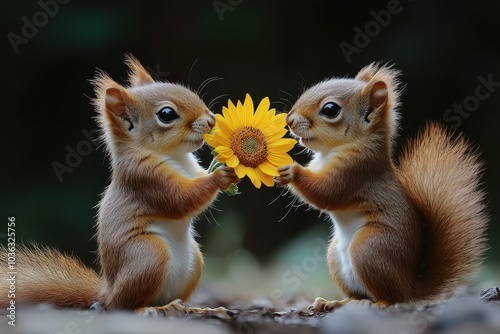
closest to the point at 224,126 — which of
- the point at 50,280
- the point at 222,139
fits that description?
the point at 222,139

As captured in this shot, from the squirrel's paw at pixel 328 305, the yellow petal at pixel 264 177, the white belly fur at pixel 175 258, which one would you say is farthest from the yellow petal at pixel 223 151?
the squirrel's paw at pixel 328 305

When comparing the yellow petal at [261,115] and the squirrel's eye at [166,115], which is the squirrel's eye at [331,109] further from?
the squirrel's eye at [166,115]

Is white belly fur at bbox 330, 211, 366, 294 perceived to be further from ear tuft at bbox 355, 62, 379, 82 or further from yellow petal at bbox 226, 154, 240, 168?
ear tuft at bbox 355, 62, 379, 82

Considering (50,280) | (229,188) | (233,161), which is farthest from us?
(50,280)

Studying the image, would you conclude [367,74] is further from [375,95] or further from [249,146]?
[249,146]

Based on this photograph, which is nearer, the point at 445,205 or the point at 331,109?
the point at 331,109

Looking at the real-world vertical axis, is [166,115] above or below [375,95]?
below

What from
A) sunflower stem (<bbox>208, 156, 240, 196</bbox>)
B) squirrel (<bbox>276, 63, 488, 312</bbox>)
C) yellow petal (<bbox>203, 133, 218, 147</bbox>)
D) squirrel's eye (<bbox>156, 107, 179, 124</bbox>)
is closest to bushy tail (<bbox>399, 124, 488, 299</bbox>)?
squirrel (<bbox>276, 63, 488, 312</bbox>)
